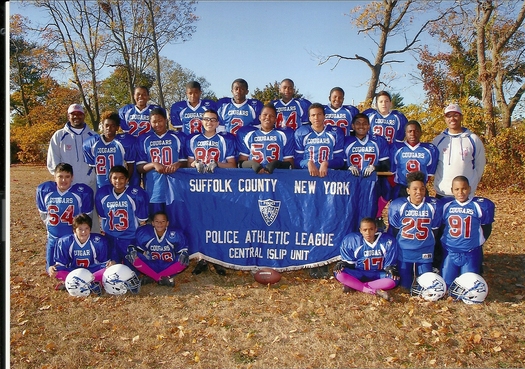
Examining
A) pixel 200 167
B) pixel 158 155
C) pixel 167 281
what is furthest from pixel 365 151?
pixel 167 281

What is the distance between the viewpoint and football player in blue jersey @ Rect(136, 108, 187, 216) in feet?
20.5

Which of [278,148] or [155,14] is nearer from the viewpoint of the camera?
[278,148]

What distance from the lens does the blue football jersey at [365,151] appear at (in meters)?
6.36

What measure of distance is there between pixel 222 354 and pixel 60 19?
24.3 m

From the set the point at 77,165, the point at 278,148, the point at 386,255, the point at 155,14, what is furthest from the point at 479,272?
the point at 155,14

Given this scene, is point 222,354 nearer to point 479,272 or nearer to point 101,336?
point 101,336

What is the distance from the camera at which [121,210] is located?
19.5ft

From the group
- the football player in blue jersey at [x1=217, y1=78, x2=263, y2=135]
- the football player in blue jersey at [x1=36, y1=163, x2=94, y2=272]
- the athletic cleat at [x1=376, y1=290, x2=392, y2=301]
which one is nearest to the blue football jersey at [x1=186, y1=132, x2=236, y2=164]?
the football player in blue jersey at [x1=217, y1=78, x2=263, y2=135]

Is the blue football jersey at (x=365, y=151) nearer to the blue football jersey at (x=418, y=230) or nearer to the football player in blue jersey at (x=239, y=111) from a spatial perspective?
the blue football jersey at (x=418, y=230)

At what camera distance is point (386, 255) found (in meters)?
5.51

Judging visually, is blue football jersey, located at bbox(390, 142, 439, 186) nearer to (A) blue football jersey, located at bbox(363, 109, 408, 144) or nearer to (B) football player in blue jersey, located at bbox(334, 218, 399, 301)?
(A) blue football jersey, located at bbox(363, 109, 408, 144)

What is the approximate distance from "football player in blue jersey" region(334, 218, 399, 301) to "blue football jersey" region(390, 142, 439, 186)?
112 cm

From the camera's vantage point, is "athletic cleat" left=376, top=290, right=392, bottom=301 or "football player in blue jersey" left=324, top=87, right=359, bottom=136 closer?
"athletic cleat" left=376, top=290, right=392, bottom=301

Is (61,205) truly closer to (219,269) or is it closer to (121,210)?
(121,210)
